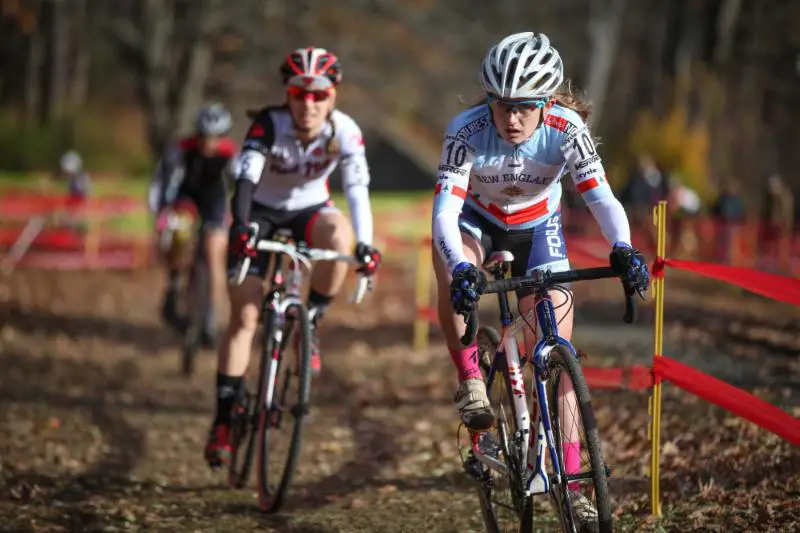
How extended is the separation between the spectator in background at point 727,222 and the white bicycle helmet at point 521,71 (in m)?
18.0

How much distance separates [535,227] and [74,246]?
19034 mm

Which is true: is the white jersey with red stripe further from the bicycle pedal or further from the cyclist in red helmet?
the cyclist in red helmet

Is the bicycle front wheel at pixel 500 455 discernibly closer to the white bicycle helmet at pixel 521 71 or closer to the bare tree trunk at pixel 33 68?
the white bicycle helmet at pixel 521 71

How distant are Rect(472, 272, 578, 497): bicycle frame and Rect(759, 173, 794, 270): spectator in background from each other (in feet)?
54.1

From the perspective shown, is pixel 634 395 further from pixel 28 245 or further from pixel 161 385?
pixel 28 245

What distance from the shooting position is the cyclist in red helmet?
7.01 meters

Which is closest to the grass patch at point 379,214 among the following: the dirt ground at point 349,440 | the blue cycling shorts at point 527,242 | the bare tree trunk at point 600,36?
the dirt ground at point 349,440

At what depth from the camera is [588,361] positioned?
1082 centimetres

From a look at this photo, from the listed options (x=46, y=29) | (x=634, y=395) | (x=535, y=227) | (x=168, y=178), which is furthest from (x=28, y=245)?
(x=46, y=29)

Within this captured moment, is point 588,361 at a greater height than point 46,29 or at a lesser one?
lesser

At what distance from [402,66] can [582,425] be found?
36.9 metres

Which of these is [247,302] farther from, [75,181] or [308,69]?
[75,181]

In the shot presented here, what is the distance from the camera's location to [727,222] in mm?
22984

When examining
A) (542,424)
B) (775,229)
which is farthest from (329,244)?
(775,229)
